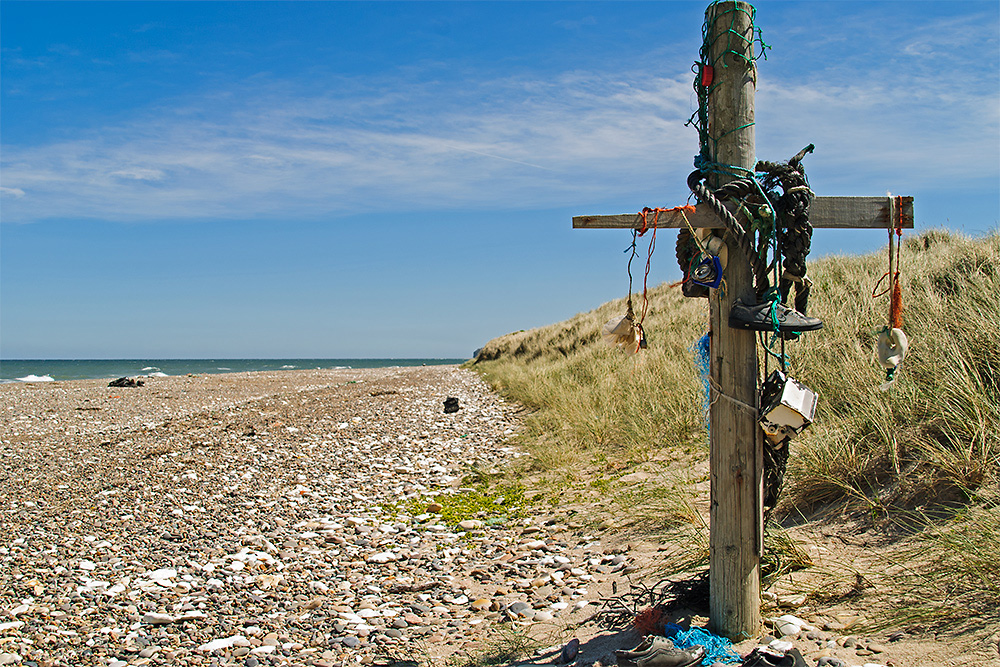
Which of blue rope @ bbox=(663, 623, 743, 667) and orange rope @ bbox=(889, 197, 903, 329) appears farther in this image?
orange rope @ bbox=(889, 197, 903, 329)

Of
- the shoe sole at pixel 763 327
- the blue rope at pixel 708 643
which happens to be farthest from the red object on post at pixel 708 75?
the blue rope at pixel 708 643

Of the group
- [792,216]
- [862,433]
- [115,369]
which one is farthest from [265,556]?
[115,369]

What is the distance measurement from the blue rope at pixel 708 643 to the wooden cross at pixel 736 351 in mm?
134

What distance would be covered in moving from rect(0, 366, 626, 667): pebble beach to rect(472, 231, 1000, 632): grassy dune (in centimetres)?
101

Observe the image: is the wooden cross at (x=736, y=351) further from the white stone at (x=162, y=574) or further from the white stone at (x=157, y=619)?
the white stone at (x=162, y=574)

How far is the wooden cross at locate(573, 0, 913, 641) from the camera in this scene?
3432 mm

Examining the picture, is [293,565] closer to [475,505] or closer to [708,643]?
[475,505]

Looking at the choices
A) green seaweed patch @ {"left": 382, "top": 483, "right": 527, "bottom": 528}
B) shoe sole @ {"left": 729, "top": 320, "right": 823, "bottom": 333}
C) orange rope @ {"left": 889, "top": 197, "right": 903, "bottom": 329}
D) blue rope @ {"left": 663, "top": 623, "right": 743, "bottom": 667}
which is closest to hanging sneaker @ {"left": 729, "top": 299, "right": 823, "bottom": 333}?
shoe sole @ {"left": 729, "top": 320, "right": 823, "bottom": 333}

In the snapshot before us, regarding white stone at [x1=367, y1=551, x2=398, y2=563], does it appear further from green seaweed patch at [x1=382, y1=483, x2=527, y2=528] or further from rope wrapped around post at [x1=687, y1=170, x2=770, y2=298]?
rope wrapped around post at [x1=687, y1=170, x2=770, y2=298]

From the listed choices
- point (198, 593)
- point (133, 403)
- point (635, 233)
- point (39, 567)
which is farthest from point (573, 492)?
point (133, 403)

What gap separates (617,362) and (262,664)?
10787 mm

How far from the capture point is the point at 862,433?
538 cm

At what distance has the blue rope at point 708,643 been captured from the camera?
3227 millimetres

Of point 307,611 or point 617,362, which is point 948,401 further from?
point 617,362
